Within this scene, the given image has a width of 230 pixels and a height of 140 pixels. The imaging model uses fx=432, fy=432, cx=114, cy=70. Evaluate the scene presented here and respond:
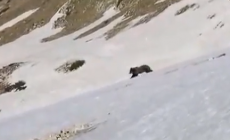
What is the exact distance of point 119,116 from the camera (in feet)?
57.8

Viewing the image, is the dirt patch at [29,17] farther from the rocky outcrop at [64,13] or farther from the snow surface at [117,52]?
the snow surface at [117,52]

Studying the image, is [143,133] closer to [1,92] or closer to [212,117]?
[212,117]

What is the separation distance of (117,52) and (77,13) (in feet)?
79.7

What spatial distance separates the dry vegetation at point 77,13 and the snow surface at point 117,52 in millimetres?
2134

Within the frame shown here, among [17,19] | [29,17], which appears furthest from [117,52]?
[17,19]

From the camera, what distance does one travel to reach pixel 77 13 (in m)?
71.8

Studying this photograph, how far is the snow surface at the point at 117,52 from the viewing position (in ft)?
136

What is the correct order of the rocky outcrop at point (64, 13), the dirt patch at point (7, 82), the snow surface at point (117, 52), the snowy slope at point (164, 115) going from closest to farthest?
the snowy slope at point (164, 115)
the snow surface at point (117, 52)
the dirt patch at point (7, 82)
the rocky outcrop at point (64, 13)

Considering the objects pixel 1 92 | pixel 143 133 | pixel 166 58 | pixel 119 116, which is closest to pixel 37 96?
pixel 1 92

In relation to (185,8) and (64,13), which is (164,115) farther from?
(64,13)

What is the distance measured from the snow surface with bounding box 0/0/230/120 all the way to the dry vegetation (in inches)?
84.0

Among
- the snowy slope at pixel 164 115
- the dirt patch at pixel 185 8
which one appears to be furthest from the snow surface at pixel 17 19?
the snowy slope at pixel 164 115

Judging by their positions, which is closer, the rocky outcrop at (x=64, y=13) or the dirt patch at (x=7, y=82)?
the dirt patch at (x=7, y=82)

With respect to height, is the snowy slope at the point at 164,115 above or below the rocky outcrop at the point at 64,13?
above
